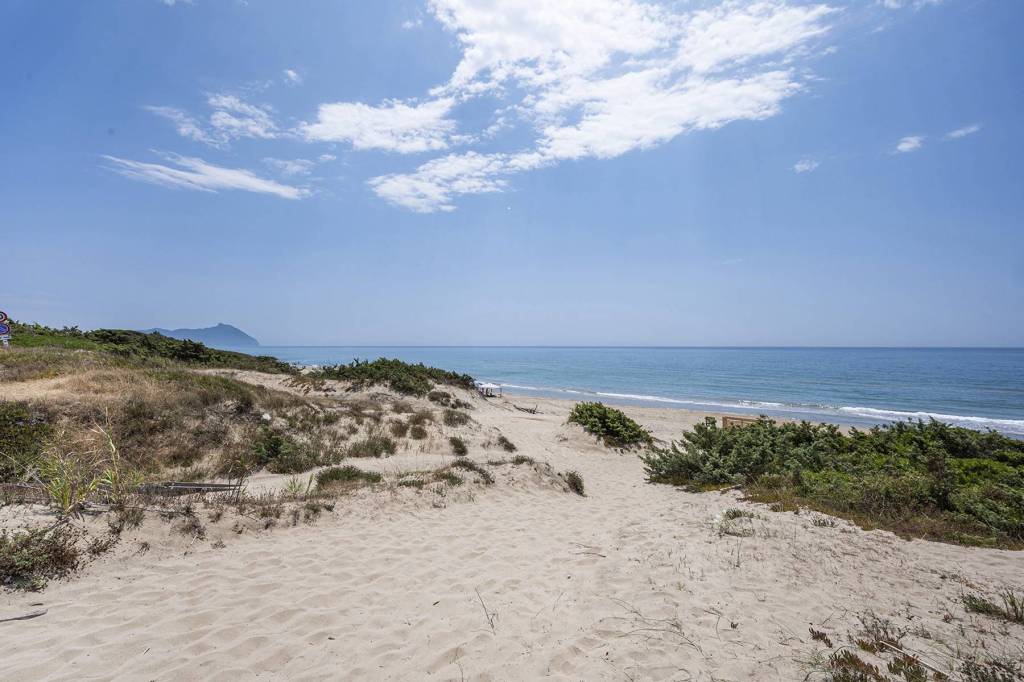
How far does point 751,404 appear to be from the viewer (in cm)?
3909

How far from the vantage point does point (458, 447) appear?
575 inches

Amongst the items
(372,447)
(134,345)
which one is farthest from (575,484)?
(134,345)

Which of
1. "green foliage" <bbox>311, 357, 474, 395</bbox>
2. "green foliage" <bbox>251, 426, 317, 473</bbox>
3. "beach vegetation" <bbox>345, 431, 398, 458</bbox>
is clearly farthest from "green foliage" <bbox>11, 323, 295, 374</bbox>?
"beach vegetation" <bbox>345, 431, 398, 458</bbox>

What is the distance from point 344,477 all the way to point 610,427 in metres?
12.3

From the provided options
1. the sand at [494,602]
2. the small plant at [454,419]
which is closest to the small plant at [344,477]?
the sand at [494,602]

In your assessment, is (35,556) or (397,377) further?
(397,377)

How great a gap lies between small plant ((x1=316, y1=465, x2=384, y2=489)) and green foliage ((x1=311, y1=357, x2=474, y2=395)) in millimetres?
13973

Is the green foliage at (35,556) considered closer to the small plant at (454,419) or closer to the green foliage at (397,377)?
the small plant at (454,419)

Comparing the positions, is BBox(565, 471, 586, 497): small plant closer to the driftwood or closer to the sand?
the sand

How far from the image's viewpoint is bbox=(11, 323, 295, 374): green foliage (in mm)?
21328

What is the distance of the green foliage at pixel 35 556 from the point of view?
4.57 m

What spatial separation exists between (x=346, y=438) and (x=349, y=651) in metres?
10.7

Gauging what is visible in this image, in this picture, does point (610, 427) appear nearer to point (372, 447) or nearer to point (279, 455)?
point (372, 447)

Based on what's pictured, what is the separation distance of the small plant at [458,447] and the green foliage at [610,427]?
639cm
